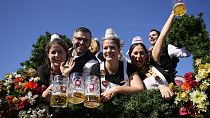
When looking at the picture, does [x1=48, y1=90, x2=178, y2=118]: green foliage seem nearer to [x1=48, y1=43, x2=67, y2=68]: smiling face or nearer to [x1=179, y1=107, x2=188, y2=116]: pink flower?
[x1=179, y1=107, x2=188, y2=116]: pink flower

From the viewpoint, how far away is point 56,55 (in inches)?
177

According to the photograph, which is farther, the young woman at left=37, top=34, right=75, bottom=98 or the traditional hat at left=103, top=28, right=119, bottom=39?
the traditional hat at left=103, top=28, right=119, bottom=39

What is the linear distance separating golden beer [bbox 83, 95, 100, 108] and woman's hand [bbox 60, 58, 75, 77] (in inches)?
26.8

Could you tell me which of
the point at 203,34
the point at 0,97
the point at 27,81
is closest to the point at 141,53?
the point at 27,81

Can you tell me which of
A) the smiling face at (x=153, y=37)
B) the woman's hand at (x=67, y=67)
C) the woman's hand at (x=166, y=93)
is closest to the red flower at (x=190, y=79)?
the woman's hand at (x=166, y=93)

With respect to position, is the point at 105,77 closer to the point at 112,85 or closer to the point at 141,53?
the point at 112,85

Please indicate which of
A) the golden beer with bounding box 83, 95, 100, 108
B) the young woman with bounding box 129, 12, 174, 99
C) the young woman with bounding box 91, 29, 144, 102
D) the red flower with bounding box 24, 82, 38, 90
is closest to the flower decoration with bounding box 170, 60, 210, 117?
the young woman with bounding box 91, 29, 144, 102

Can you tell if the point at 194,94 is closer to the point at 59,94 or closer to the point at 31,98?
the point at 59,94

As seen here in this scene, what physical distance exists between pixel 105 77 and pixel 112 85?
220 mm

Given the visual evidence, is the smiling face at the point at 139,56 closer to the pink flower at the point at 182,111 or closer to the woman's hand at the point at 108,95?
the woman's hand at the point at 108,95

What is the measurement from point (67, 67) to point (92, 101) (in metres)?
0.84

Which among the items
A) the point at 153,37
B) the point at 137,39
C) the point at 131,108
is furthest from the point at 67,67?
the point at 153,37

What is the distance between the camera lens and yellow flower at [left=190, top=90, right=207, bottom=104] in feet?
11.8

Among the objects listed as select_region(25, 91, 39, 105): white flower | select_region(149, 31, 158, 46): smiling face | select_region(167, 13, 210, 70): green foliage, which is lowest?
select_region(25, 91, 39, 105): white flower
